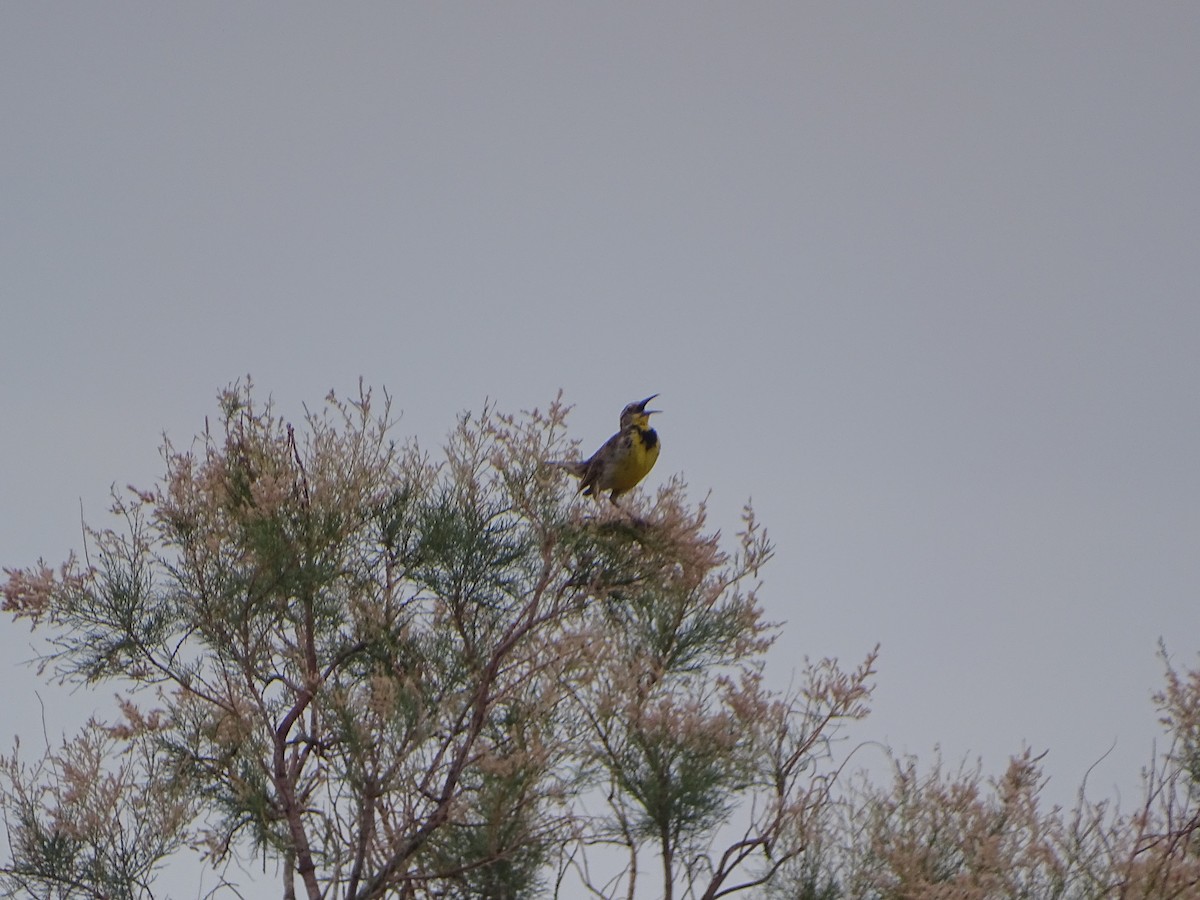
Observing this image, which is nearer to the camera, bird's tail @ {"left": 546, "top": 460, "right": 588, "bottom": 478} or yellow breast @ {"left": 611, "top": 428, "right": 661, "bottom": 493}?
bird's tail @ {"left": 546, "top": 460, "right": 588, "bottom": 478}

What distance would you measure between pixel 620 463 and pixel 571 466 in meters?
0.58

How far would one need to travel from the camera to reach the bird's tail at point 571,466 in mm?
6984

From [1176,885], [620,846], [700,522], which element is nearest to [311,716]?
[620,846]

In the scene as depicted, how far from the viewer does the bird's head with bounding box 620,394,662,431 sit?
8289 mm

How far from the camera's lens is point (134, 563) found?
6906 mm

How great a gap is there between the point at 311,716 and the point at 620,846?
1.43 meters

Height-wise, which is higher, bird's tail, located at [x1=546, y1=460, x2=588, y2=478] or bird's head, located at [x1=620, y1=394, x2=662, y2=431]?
bird's head, located at [x1=620, y1=394, x2=662, y2=431]

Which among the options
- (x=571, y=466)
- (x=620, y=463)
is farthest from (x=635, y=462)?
(x=571, y=466)

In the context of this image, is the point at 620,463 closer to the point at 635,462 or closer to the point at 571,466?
the point at 635,462

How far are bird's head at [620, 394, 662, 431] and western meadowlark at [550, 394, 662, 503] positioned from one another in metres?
0.24

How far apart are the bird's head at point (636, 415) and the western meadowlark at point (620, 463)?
0.24 m

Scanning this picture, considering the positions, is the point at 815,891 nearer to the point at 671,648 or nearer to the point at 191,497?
the point at 671,648

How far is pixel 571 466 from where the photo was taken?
23.0 ft

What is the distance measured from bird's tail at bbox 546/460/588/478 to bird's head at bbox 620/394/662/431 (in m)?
1.09
